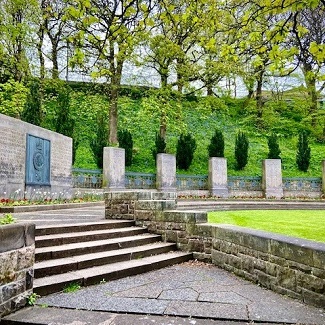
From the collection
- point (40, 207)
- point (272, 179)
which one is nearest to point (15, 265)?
point (40, 207)

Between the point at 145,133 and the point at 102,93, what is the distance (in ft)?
15.4

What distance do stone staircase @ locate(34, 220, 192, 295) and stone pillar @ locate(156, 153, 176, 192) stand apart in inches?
483

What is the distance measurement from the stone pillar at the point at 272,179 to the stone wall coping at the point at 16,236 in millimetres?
19297

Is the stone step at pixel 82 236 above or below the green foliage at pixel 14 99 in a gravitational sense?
below

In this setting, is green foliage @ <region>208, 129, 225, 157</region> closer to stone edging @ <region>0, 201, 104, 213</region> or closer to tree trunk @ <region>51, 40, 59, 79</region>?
stone edging @ <region>0, 201, 104, 213</region>

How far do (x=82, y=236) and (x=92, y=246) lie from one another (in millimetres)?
442

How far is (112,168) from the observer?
17.9 m

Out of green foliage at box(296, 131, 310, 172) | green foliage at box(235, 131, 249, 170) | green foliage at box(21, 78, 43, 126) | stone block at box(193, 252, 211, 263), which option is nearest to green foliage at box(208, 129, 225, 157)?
green foliage at box(235, 131, 249, 170)

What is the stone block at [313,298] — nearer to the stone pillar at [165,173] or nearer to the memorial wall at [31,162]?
the memorial wall at [31,162]

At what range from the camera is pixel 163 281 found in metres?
5.15

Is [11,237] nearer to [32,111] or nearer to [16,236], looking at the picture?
[16,236]

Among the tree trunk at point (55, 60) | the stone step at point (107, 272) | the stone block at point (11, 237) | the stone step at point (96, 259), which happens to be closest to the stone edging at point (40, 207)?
the stone step at point (96, 259)

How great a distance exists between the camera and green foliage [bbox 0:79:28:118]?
21009 mm

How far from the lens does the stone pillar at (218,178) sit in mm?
20953
